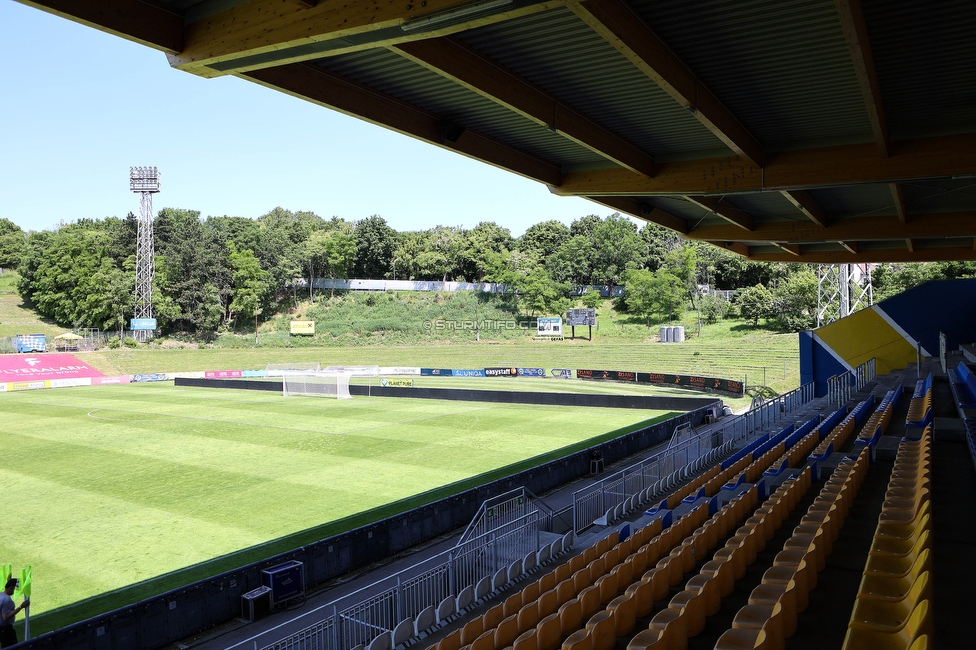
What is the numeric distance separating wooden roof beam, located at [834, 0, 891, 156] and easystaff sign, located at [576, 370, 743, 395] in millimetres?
32114

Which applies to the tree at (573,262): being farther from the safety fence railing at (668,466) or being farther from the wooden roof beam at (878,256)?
the safety fence railing at (668,466)

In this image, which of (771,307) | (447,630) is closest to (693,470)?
(447,630)

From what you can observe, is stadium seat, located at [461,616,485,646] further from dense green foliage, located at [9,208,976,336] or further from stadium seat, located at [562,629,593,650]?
dense green foliage, located at [9,208,976,336]

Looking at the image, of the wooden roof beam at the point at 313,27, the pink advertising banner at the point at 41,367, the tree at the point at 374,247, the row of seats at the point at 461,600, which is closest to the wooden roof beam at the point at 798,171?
the row of seats at the point at 461,600

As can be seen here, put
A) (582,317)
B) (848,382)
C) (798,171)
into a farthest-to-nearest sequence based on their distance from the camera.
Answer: (582,317) → (848,382) → (798,171)

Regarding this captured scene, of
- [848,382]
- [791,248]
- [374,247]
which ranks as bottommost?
[848,382]

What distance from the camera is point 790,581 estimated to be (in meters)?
5.79

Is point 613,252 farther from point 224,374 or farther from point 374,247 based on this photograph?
point 224,374

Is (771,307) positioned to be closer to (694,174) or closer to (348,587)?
(694,174)

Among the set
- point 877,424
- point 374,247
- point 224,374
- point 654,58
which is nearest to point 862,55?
point 654,58

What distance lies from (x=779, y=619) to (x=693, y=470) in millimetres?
12580

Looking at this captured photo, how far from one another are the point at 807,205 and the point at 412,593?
42.7 feet

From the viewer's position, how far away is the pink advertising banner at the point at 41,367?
179 feet

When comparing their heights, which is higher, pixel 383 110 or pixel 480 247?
pixel 480 247
